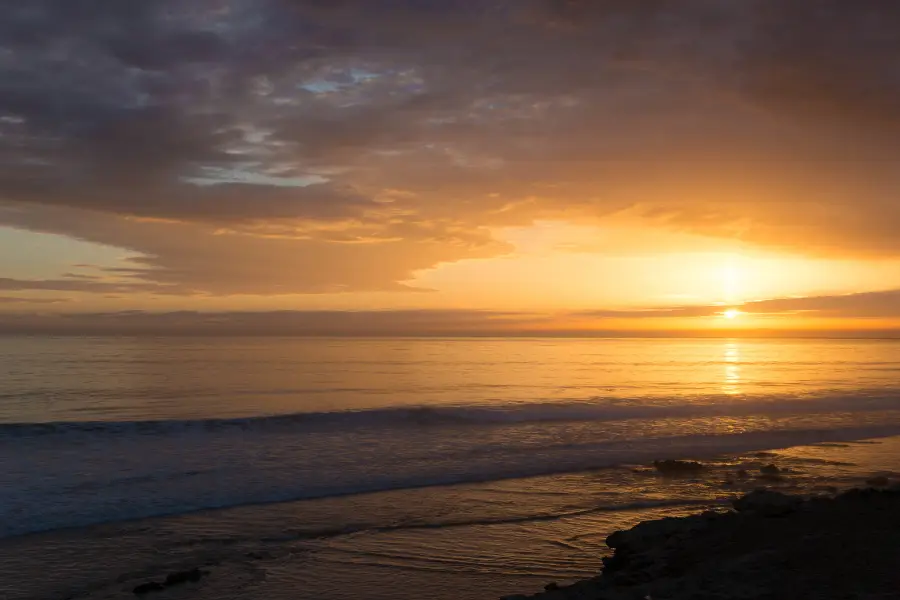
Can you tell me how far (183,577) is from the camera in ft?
35.2

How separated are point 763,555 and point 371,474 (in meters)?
12.6

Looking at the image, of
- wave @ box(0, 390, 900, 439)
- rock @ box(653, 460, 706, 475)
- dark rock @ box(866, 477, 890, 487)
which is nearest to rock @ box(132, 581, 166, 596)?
rock @ box(653, 460, 706, 475)

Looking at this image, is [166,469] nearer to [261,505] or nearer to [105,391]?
[261,505]

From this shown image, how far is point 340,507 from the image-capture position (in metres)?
16.1

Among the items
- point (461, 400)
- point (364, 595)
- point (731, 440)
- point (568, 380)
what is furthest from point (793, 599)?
point (568, 380)

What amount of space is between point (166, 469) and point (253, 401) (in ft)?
64.2

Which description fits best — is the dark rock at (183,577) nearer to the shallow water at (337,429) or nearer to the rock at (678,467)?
the shallow water at (337,429)

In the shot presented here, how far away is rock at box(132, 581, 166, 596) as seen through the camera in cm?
1023

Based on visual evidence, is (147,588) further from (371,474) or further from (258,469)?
(258,469)

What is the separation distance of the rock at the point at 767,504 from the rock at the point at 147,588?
972 cm

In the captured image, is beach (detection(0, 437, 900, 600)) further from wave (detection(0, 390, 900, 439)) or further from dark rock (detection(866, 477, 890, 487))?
wave (detection(0, 390, 900, 439))

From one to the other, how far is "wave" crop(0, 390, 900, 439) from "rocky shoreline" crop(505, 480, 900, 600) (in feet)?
67.1

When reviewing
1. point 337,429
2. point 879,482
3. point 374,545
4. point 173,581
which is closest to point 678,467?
point 879,482

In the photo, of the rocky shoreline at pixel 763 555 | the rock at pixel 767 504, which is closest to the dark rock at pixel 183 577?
the rocky shoreline at pixel 763 555
